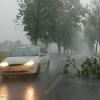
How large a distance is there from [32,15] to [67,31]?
12.7 m

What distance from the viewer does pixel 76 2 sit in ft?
221

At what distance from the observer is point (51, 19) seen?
63.0m

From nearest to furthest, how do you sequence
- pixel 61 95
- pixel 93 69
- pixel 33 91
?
pixel 61 95 → pixel 33 91 → pixel 93 69

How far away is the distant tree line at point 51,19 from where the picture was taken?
57.6m

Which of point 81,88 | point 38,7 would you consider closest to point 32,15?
point 38,7

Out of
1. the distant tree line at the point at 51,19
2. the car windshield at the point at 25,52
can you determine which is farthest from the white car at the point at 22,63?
the distant tree line at the point at 51,19

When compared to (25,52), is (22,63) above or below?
below

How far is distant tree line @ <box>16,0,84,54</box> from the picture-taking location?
5758 centimetres

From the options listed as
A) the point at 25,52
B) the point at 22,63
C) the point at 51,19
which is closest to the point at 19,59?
the point at 22,63

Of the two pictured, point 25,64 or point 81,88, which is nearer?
point 81,88

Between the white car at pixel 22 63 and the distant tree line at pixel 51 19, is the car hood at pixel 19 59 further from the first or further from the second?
the distant tree line at pixel 51 19

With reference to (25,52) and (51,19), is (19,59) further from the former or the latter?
(51,19)

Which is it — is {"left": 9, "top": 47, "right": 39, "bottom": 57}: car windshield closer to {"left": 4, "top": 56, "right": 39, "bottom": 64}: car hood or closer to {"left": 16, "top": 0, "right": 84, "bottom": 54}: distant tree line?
{"left": 4, "top": 56, "right": 39, "bottom": 64}: car hood

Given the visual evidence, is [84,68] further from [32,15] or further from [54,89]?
[32,15]
